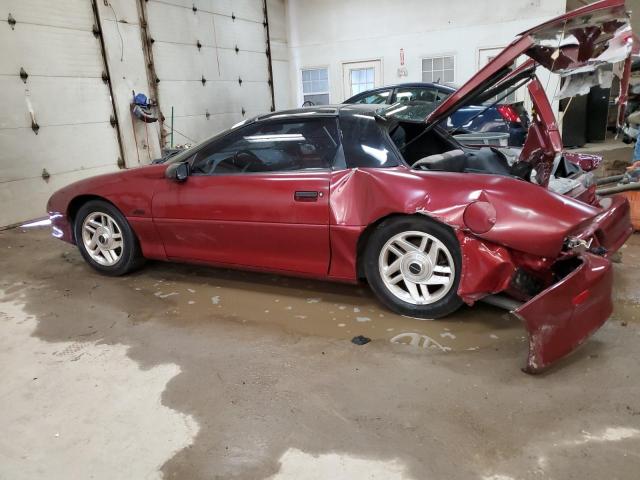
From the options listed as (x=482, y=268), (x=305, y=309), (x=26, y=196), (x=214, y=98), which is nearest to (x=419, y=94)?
(x=214, y=98)

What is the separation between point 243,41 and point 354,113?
8.85 metres

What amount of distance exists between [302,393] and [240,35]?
1028 cm

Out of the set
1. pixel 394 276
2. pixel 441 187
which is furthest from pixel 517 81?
pixel 394 276

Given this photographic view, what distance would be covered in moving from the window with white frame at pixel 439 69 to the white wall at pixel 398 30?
12 centimetres

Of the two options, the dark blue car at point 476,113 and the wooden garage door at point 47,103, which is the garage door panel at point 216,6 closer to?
the wooden garage door at point 47,103

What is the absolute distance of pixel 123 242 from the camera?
13.1 feet

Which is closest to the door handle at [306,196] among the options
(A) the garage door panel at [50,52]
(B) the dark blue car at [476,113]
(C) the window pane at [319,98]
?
(B) the dark blue car at [476,113]

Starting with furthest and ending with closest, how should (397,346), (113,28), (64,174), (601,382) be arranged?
(113,28) → (64,174) → (397,346) → (601,382)

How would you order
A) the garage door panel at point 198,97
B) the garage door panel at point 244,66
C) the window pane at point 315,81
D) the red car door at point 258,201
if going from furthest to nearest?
1. the window pane at point 315,81
2. the garage door panel at point 244,66
3. the garage door panel at point 198,97
4. the red car door at point 258,201

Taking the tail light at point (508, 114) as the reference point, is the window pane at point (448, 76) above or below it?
above

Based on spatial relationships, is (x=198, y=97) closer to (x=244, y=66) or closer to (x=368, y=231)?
(x=244, y=66)

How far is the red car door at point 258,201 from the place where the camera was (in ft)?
10.3

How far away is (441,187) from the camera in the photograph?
2.77 m

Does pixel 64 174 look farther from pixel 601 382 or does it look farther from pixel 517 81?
pixel 601 382
